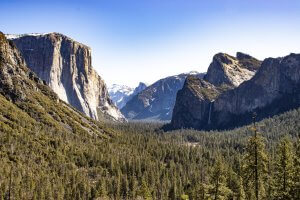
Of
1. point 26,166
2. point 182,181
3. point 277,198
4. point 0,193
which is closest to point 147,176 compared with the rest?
point 182,181

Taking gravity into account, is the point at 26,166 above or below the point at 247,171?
below

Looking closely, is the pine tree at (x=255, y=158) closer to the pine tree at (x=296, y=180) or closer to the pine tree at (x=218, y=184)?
the pine tree at (x=296, y=180)

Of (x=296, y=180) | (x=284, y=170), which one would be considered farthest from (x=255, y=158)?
(x=296, y=180)

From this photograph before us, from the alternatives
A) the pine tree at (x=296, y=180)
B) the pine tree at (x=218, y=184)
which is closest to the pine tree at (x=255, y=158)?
the pine tree at (x=296, y=180)

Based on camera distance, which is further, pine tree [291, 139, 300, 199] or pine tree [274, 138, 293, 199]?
pine tree [274, 138, 293, 199]

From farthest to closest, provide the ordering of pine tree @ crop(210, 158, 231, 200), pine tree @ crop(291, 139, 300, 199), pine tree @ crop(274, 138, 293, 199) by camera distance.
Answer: pine tree @ crop(210, 158, 231, 200) < pine tree @ crop(274, 138, 293, 199) < pine tree @ crop(291, 139, 300, 199)

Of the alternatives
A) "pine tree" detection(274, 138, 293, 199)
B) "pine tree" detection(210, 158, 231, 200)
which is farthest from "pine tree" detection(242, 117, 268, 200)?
"pine tree" detection(210, 158, 231, 200)

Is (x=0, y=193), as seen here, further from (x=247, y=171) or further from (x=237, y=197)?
(x=247, y=171)

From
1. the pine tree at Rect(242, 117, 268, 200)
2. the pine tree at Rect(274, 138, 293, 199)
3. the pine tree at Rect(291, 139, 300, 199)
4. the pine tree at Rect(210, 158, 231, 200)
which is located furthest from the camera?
the pine tree at Rect(210, 158, 231, 200)

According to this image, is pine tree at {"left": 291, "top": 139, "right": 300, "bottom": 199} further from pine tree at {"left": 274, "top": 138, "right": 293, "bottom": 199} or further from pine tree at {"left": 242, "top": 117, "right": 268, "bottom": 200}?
pine tree at {"left": 242, "top": 117, "right": 268, "bottom": 200}

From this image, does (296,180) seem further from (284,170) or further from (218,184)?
→ (218,184)

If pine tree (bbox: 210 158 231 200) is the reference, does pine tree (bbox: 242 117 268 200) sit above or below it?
above
